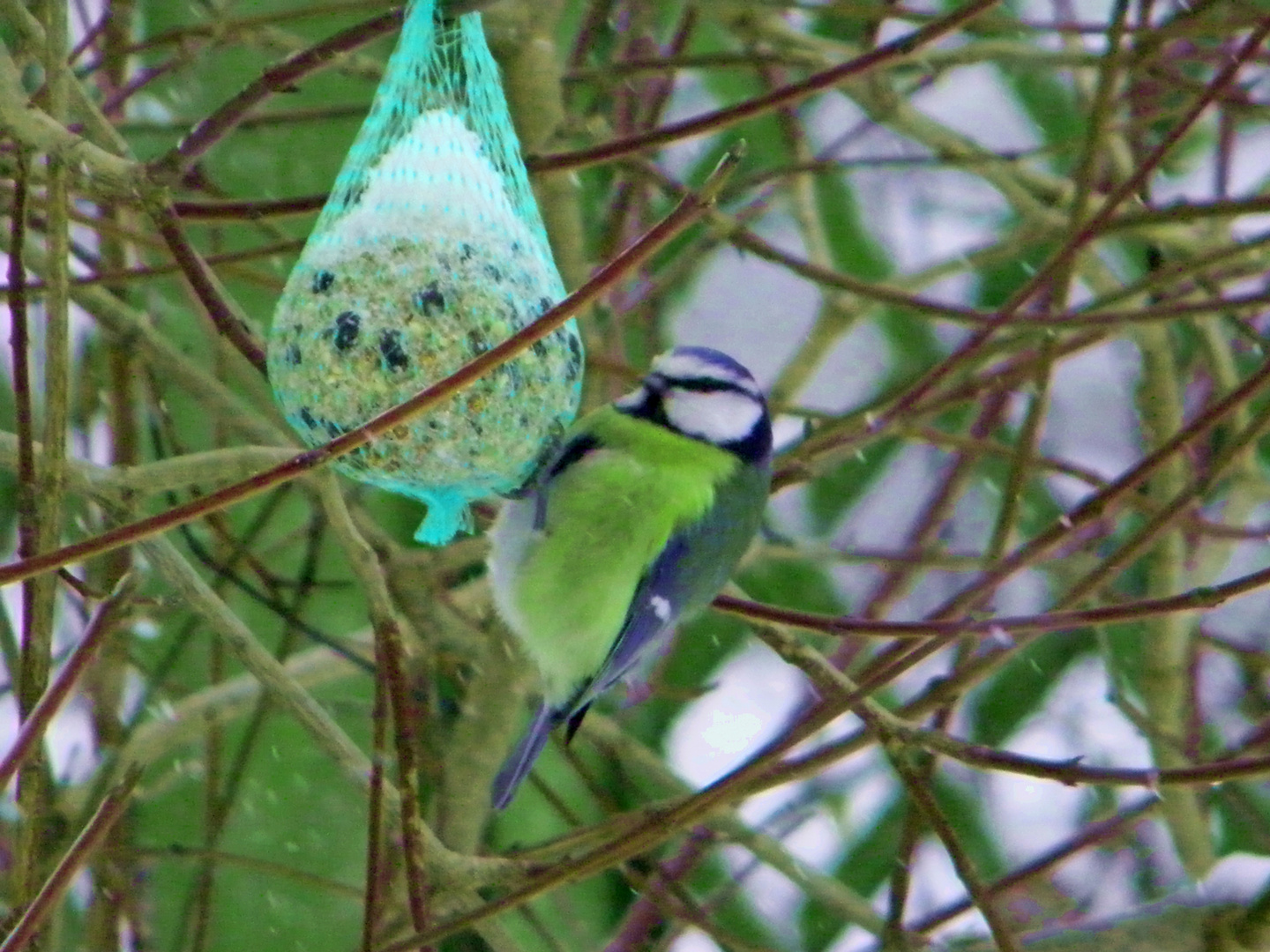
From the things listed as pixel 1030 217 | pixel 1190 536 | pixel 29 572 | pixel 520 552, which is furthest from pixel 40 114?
pixel 1190 536

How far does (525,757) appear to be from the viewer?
2.00 meters

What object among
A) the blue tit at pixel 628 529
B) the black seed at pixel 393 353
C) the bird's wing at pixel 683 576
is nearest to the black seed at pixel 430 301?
the black seed at pixel 393 353

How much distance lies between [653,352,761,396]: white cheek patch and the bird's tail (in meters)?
0.46

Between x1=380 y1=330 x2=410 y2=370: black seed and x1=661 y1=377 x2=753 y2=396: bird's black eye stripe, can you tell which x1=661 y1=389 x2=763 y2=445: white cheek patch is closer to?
x1=661 y1=377 x2=753 y2=396: bird's black eye stripe

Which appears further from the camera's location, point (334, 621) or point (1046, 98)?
point (1046, 98)

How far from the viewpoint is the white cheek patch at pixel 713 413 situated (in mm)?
2037

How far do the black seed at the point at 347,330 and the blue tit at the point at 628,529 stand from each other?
0.39m

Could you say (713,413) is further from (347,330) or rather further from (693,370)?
(347,330)

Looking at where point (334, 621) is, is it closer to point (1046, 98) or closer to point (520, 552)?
point (520, 552)

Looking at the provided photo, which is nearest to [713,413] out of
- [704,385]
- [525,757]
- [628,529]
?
[704,385]

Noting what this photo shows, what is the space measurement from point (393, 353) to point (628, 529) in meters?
0.51

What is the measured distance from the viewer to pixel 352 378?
1.64m

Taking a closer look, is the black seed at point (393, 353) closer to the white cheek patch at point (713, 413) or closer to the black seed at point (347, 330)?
the black seed at point (347, 330)

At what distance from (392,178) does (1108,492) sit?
83cm
